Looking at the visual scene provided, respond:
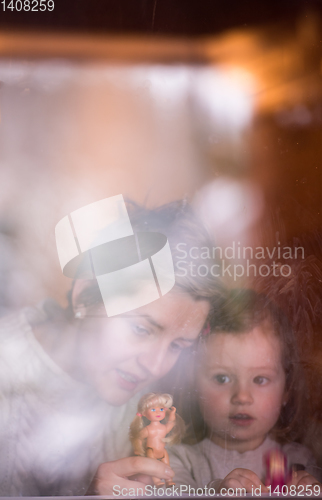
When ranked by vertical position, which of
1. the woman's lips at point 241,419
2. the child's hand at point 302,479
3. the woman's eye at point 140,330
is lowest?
the child's hand at point 302,479

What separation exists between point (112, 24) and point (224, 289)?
1.03 metres

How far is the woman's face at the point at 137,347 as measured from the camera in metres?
1.30

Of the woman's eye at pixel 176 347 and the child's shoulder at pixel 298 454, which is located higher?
the woman's eye at pixel 176 347

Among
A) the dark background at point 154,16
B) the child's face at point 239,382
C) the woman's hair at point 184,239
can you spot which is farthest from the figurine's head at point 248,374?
the dark background at point 154,16

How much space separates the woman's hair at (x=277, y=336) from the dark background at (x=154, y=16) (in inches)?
38.3

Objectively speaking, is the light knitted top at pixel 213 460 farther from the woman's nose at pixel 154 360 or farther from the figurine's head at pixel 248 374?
the woman's nose at pixel 154 360

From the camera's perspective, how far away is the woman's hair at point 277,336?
1.31 metres

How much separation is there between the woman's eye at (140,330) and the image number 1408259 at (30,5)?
1183mm

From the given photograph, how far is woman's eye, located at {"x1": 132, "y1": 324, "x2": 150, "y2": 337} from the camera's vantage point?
1304mm

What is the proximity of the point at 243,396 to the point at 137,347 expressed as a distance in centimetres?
41

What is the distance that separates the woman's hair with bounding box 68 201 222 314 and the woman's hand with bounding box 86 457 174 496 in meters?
0.61

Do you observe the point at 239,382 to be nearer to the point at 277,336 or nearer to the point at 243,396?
the point at 243,396

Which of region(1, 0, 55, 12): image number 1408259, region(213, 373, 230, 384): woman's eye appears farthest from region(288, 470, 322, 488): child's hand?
region(1, 0, 55, 12): image number 1408259
